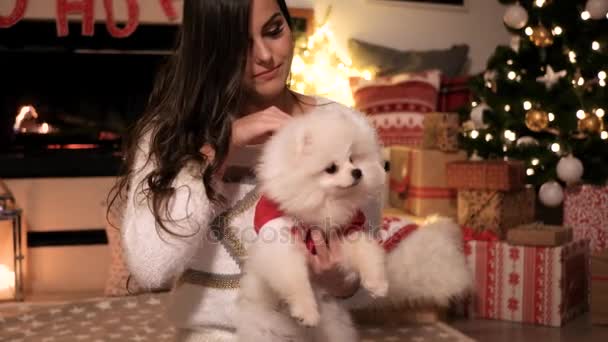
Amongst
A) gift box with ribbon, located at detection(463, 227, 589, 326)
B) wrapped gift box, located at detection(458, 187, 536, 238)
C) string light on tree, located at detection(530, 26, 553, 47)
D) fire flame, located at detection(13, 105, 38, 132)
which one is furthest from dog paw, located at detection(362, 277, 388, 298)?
fire flame, located at detection(13, 105, 38, 132)

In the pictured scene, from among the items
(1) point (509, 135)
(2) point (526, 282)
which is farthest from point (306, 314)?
(1) point (509, 135)

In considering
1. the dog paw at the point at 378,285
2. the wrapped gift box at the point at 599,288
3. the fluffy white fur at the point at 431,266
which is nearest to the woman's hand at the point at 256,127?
the dog paw at the point at 378,285

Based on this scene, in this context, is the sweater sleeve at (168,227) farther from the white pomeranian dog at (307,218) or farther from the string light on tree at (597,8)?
the string light on tree at (597,8)

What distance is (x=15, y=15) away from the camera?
151 inches

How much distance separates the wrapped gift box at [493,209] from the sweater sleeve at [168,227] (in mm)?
2147

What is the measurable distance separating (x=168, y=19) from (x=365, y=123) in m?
3.05

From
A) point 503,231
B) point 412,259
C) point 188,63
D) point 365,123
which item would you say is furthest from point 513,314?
point 188,63

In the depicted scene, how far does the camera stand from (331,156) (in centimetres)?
112

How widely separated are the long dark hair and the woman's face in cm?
2

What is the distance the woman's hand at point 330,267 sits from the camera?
1.10 meters

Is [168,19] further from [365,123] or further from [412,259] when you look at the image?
[365,123]

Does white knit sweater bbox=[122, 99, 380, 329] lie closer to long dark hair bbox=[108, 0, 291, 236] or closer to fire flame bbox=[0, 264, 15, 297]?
long dark hair bbox=[108, 0, 291, 236]

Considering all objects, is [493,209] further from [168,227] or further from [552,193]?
[168,227]

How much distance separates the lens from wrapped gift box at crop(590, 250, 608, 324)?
2.88 m
